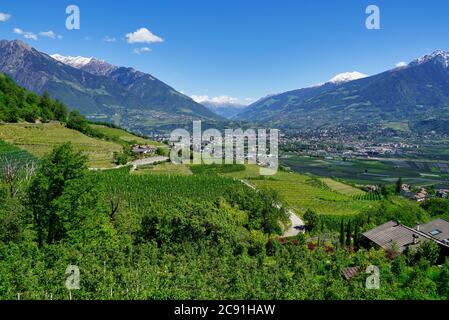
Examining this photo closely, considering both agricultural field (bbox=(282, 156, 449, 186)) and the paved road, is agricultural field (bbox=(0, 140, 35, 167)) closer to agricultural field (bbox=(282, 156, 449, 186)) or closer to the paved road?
the paved road

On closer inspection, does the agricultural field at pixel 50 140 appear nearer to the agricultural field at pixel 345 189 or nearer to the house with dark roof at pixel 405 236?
the house with dark roof at pixel 405 236

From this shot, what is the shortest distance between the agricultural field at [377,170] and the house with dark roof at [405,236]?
3104 inches

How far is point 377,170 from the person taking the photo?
5955 inches

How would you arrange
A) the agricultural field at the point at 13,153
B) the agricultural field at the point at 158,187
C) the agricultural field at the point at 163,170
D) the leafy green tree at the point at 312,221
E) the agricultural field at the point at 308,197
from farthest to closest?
the agricultural field at the point at 163,170 < the agricultural field at the point at 308,197 < the agricultural field at the point at 13,153 < the agricultural field at the point at 158,187 < the leafy green tree at the point at 312,221

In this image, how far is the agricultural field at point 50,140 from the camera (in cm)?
7400

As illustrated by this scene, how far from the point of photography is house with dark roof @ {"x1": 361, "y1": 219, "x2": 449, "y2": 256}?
1455 inches

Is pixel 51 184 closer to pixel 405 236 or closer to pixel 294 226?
pixel 405 236

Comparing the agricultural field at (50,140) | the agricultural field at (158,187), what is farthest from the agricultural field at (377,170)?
the agricultural field at (50,140)

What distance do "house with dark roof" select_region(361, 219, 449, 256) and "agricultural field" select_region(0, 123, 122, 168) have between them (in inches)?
1890

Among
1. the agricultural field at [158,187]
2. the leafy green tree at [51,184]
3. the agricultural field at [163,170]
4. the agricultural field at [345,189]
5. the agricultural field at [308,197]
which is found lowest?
the agricultural field at [345,189]

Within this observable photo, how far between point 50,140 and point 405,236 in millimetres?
70285

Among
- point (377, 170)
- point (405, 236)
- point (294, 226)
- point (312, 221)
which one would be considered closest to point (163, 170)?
point (294, 226)
